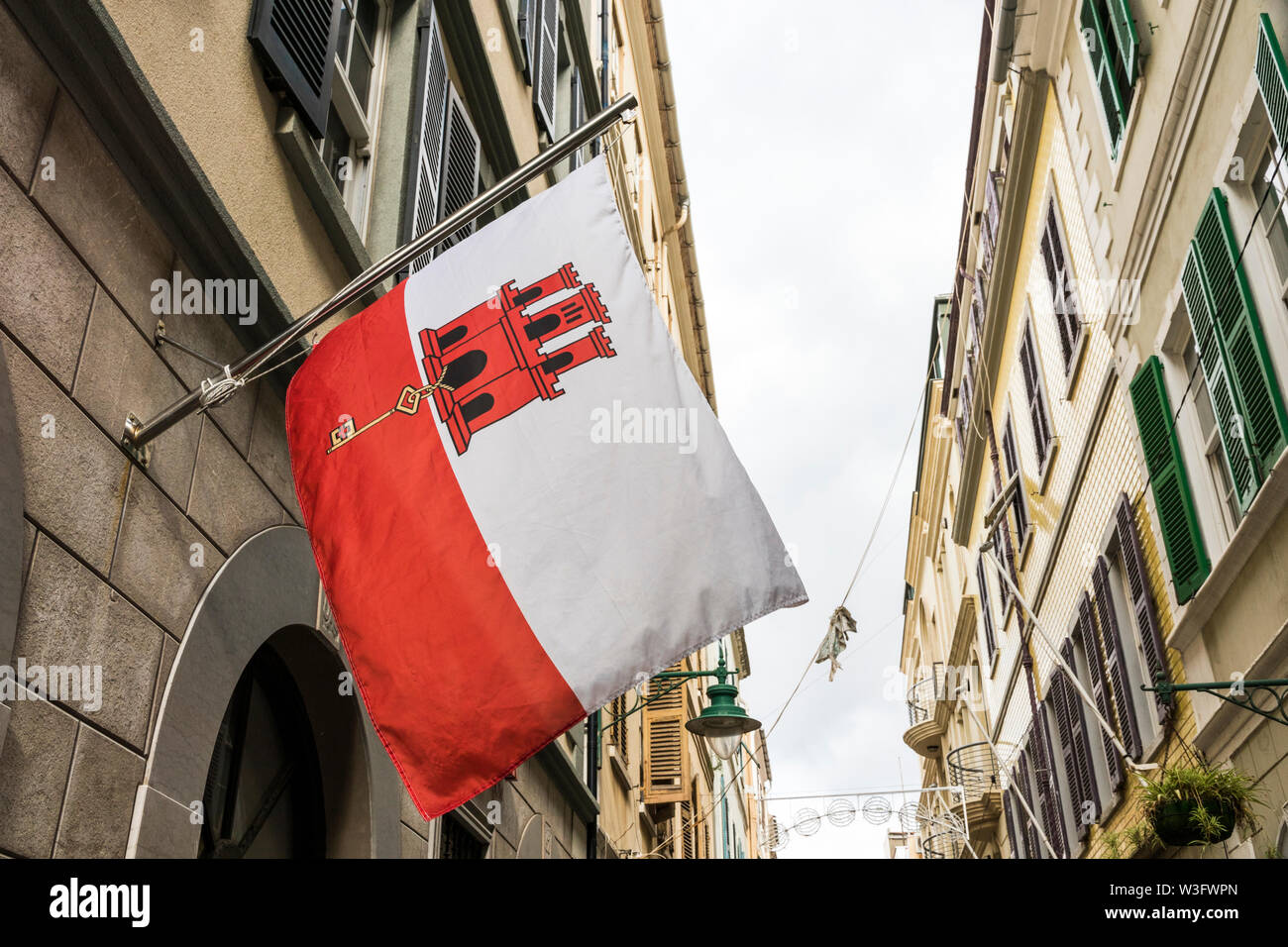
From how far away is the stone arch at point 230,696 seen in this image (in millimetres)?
4223

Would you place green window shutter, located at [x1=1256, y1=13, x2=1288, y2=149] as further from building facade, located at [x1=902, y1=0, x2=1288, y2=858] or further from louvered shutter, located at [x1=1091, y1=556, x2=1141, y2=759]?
louvered shutter, located at [x1=1091, y1=556, x2=1141, y2=759]

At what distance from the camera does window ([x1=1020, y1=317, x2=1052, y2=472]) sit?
1456 centimetres

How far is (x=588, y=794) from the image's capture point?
1245cm

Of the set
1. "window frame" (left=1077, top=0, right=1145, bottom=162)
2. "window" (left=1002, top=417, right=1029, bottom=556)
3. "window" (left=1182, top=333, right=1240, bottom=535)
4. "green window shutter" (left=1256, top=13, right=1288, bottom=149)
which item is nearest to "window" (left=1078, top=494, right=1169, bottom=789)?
"window" (left=1182, top=333, right=1240, bottom=535)

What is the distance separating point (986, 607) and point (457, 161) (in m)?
15.3

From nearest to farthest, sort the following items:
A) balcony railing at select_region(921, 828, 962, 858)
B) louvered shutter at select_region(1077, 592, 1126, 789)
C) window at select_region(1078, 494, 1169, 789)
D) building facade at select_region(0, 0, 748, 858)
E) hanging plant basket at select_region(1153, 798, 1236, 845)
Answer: building facade at select_region(0, 0, 748, 858), hanging plant basket at select_region(1153, 798, 1236, 845), window at select_region(1078, 494, 1169, 789), louvered shutter at select_region(1077, 592, 1126, 789), balcony railing at select_region(921, 828, 962, 858)

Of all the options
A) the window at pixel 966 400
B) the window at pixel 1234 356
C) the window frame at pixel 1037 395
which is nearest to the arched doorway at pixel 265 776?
the window at pixel 1234 356

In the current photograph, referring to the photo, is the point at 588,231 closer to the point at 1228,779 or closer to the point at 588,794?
the point at 1228,779

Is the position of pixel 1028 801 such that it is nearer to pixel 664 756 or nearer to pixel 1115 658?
pixel 664 756

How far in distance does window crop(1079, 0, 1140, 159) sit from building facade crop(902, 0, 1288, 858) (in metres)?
0.03

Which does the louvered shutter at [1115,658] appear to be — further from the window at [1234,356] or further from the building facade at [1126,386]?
the window at [1234,356]

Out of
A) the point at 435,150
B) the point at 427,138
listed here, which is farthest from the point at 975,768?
the point at 427,138

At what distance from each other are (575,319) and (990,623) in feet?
59.1
